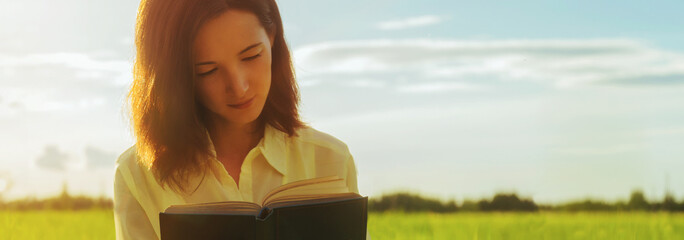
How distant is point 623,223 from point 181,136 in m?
3.82

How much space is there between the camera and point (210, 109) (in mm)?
2240

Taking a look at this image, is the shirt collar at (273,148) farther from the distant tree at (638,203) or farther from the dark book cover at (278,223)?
the distant tree at (638,203)

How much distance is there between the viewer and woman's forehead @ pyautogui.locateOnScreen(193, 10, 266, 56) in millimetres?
2082

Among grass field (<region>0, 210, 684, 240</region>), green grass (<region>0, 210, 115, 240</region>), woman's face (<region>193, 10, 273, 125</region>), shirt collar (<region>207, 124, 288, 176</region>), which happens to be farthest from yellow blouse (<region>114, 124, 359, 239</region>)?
green grass (<region>0, 210, 115, 240</region>)

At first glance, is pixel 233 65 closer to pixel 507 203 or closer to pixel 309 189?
pixel 309 189

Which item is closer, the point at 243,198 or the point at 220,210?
the point at 220,210

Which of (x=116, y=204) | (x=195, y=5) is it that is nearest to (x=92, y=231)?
(x=116, y=204)

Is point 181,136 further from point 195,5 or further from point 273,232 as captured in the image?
point 273,232

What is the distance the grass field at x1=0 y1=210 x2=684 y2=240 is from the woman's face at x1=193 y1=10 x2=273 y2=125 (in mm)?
2201

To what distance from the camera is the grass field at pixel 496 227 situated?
4.42m

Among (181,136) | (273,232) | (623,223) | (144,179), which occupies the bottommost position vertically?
(623,223)

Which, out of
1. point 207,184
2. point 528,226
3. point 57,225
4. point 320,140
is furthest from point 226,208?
point 57,225

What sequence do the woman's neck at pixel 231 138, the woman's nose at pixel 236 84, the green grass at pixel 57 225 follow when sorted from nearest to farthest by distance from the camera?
the woman's nose at pixel 236 84
the woman's neck at pixel 231 138
the green grass at pixel 57 225

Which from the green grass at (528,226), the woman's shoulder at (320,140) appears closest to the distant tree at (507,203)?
the green grass at (528,226)
